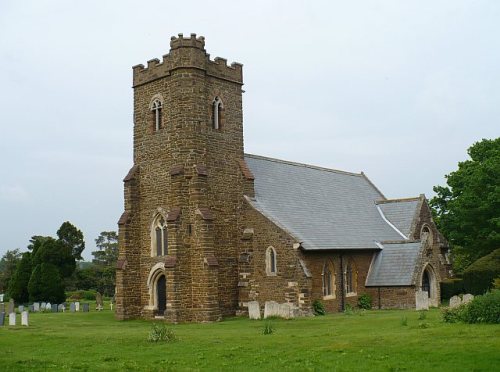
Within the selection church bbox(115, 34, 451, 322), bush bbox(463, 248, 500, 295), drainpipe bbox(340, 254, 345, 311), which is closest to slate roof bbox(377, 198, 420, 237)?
church bbox(115, 34, 451, 322)

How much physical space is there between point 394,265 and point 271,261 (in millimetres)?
8518

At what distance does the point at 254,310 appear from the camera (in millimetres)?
31312

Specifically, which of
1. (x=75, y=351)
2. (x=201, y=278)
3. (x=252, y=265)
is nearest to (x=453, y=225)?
(x=252, y=265)

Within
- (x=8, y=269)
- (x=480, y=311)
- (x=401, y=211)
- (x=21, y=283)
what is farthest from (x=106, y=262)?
(x=480, y=311)

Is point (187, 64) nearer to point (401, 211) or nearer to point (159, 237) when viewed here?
point (159, 237)

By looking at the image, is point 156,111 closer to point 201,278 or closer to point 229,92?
point 229,92

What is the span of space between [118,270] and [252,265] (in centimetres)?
727

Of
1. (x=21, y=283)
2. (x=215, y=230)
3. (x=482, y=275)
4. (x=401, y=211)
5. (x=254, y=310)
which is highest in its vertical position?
(x=401, y=211)

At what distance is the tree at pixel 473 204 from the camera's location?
43688 mm

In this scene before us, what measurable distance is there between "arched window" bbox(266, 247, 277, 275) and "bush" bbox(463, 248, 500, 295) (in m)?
13.1

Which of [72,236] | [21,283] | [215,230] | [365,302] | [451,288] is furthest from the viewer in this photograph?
[72,236]

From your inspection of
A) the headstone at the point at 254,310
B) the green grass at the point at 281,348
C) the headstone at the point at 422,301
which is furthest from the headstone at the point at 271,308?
the headstone at the point at 422,301

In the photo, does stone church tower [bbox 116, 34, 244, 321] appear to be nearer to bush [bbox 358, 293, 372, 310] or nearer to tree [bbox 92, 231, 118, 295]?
bush [bbox 358, 293, 372, 310]

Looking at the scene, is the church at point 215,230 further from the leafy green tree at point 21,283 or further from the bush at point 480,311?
the leafy green tree at point 21,283
